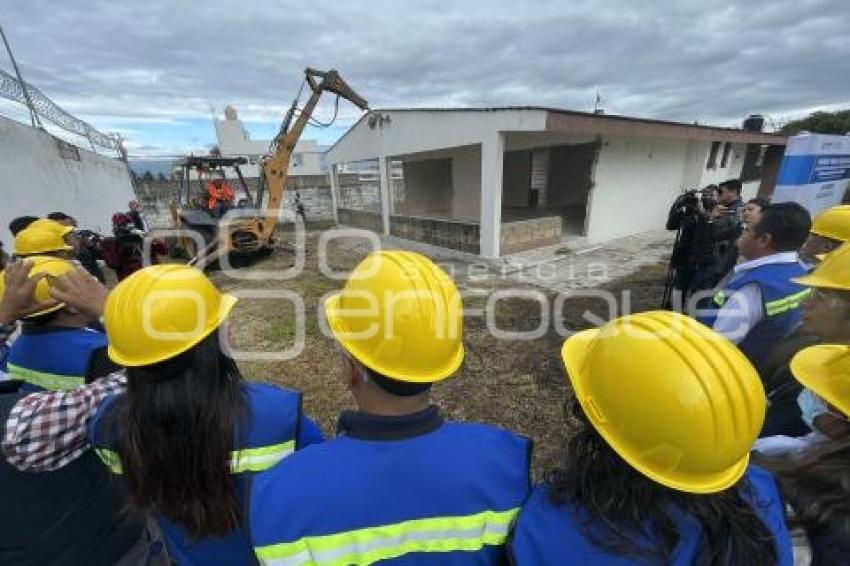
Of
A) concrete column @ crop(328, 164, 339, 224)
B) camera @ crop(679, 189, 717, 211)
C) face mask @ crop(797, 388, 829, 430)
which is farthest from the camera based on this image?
concrete column @ crop(328, 164, 339, 224)

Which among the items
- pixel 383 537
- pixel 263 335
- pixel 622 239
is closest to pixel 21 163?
pixel 263 335

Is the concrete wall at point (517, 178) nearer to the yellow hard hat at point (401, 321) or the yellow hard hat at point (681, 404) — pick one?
the yellow hard hat at point (401, 321)

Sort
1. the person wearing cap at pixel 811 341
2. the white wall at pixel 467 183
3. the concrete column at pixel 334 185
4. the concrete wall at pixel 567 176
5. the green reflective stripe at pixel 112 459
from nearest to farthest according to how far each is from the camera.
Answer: the green reflective stripe at pixel 112 459, the person wearing cap at pixel 811 341, the white wall at pixel 467 183, the concrete wall at pixel 567 176, the concrete column at pixel 334 185

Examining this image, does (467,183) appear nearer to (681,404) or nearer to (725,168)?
(725,168)

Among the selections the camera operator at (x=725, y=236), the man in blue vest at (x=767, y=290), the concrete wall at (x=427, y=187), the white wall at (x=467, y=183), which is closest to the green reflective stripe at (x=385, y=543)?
the man in blue vest at (x=767, y=290)

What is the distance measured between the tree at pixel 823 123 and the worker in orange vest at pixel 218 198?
28.4 m

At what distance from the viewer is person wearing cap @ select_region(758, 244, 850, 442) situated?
147 centimetres

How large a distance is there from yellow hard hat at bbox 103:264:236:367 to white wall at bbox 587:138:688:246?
32.8 ft

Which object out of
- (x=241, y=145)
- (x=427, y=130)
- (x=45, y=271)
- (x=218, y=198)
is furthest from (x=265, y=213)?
(x=241, y=145)

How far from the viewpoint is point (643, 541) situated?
76 cm

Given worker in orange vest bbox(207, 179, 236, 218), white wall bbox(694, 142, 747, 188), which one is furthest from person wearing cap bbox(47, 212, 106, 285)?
white wall bbox(694, 142, 747, 188)

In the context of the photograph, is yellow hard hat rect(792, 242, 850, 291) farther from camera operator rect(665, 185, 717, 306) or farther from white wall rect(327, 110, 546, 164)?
white wall rect(327, 110, 546, 164)

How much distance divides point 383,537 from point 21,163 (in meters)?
9.12

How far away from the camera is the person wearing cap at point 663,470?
75 centimetres
